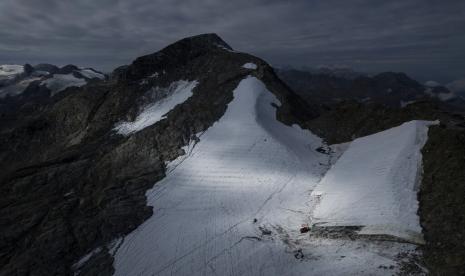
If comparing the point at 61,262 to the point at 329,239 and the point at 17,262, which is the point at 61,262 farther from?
the point at 329,239

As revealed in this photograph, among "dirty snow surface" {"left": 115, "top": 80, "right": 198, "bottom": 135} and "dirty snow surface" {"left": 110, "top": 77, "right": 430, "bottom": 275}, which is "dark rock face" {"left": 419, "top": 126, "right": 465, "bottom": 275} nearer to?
"dirty snow surface" {"left": 110, "top": 77, "right": 430, "bottom": 275}

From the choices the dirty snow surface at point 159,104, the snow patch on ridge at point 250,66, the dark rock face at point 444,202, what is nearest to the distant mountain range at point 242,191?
the dark rock face at point 444,202

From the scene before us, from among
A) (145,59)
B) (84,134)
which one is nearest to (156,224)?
(84,134)

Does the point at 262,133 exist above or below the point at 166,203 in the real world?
above

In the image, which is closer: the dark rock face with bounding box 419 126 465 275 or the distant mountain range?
the dark rock face with bounding box 419 126 465 275

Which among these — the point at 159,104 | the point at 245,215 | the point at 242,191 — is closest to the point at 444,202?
the point at 245,215

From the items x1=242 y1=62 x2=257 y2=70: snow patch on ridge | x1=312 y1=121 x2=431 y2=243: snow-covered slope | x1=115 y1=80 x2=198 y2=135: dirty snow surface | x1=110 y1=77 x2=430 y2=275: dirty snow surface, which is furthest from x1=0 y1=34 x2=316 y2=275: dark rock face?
x1=312 y1=121 x2=431 y2=243: snow-covered slope

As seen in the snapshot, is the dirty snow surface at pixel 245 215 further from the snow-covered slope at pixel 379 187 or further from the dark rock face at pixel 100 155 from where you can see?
the dark rock face at pixel 100 155
